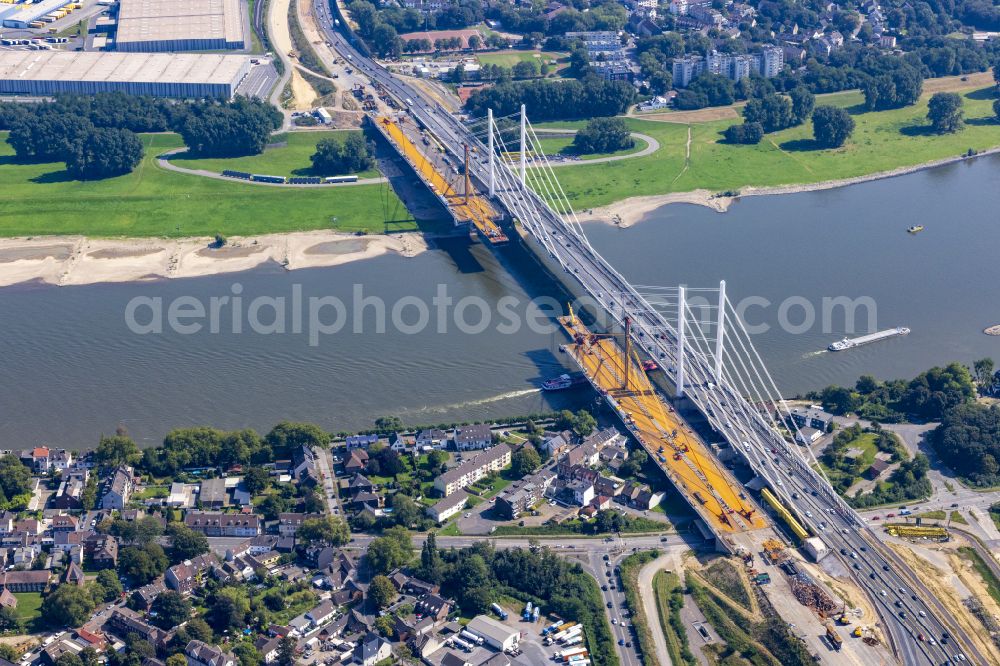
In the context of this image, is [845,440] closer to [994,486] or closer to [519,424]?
[994,486]

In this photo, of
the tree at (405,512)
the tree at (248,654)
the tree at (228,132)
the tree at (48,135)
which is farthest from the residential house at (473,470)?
the tree at (48,135)

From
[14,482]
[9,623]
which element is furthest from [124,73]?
[9,623]

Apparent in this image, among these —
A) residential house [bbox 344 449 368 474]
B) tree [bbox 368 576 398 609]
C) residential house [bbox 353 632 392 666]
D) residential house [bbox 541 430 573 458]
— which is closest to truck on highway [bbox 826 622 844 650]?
residential house [bbox 353 632 392 666]

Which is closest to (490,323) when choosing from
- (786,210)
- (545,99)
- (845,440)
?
(845,440)

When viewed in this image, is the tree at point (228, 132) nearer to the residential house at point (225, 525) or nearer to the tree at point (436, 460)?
the tree at point (436, 460)

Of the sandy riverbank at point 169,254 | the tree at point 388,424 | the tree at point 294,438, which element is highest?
the sandy riverbank at point 169,254

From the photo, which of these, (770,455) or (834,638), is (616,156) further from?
(834,638)
